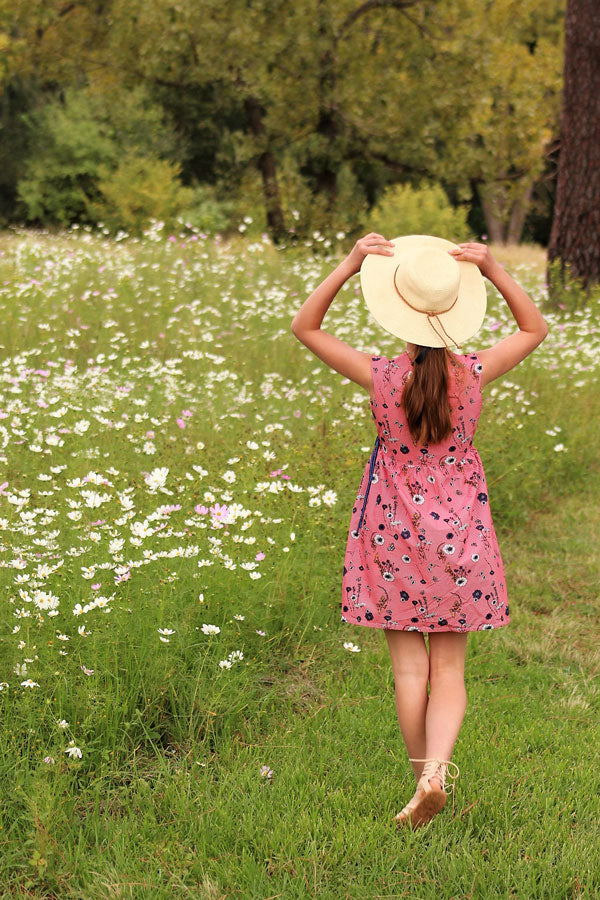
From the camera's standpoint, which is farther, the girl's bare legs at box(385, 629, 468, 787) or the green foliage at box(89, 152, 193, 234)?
the green foliage at box(89, 152, 193, 234)

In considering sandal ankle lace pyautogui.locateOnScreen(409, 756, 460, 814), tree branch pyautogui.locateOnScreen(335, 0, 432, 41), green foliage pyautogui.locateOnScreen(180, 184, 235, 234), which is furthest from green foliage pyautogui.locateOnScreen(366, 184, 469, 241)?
sandal ankle lace pyautogui.locateOnScreen(409, 756, 460, 814)

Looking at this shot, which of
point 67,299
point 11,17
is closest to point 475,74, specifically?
point 11,17

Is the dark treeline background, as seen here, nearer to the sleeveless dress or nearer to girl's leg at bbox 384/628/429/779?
the sleeveless dress

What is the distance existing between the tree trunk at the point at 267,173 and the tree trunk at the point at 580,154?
9.72m

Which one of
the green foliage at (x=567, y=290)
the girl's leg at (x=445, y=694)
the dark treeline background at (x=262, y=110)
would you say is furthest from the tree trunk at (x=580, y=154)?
the girl's leg at (x=445, y=694)

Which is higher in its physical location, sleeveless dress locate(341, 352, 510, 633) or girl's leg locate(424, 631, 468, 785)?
sleeveless dress locate(341, 352, 510, 633)

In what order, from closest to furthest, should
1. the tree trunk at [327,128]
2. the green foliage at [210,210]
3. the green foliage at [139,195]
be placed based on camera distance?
the tree trunk at [327,128] → the green foliage at [210,210] → the green foliage at [139,195]

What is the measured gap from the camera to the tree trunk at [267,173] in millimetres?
20109

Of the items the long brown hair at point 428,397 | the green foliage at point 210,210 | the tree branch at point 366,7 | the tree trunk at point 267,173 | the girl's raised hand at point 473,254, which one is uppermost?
the tree branch at point 366,7

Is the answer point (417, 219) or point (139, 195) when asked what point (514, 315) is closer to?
point (417, 219)

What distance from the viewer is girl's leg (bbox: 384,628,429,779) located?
2.86 m

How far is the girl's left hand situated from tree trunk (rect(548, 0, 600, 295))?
7.93 metres

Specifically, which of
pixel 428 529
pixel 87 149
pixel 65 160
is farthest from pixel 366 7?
pixel 428 529

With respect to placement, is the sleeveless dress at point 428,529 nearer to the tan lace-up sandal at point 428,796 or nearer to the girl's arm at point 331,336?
the girl's arm at point 331,336
